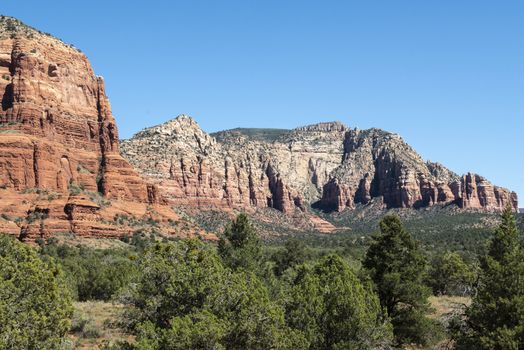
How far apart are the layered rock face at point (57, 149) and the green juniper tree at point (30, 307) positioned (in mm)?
70013

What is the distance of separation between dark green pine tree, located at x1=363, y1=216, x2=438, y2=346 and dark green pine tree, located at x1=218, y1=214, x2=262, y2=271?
10.2 metres

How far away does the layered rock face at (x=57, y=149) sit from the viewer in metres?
92.7

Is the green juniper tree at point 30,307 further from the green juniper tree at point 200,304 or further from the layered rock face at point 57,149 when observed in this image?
the layered rock face at point 57,149

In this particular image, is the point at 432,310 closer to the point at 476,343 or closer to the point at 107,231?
the point at 476,343

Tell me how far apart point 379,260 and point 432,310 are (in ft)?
15.6

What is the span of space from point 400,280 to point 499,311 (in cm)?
1001

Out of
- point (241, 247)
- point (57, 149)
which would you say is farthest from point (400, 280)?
point (57, 149)

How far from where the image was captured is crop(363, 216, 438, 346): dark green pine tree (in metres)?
31.1

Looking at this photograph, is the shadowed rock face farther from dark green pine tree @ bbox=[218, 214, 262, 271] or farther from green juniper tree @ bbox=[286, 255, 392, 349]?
green juniper tree @ bbox=[286, 255, 392, 349]

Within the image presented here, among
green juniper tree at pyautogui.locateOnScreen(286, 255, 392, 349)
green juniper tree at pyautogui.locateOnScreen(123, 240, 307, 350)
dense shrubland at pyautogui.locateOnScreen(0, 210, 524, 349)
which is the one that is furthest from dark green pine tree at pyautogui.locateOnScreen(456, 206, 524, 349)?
green juniper tree at pyautogui.locateOnScreen(123, 240, 307, 350)

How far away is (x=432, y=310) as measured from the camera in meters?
33.6

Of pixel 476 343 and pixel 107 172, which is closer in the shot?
pixel 476 343

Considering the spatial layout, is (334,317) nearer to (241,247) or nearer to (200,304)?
(200,304)

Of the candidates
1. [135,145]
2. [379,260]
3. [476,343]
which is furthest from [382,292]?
[135,145]
